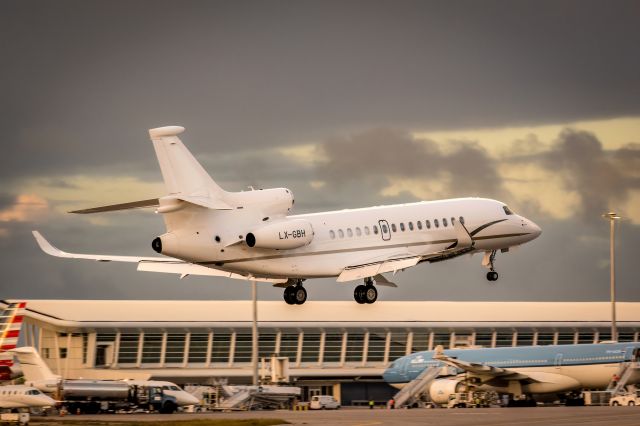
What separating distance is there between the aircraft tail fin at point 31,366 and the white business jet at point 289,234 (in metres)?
27.9

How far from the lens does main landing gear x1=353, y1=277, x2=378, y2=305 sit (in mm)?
59375

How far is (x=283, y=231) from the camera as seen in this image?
54469mm

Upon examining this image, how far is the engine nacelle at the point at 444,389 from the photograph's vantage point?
79.2m

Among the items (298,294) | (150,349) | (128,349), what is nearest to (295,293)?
(298,294)

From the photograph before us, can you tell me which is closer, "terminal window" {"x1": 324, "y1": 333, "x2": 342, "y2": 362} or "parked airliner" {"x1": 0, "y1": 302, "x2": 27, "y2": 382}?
"parked airliner" {"x1": 0, "y1": 302, "x2": 27, "y2": 382}

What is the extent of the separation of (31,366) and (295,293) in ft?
105

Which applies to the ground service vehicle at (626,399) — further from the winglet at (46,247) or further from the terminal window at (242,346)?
the terminal window at (242,346)

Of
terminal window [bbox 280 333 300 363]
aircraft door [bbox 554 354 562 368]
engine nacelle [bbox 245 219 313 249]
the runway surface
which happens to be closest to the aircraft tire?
engine nacelle [bbox 245 219 313 249]

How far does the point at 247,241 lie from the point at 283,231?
6.23 feet

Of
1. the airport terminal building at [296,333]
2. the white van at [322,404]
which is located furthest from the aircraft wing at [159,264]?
the airport terminal building at [296,333]

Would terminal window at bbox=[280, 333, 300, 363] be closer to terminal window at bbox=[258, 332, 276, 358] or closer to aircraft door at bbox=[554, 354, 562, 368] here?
terminal window at bbox=[258, 332, 276, 358]

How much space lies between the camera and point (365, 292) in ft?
195

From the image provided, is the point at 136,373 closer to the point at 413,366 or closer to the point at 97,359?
the point at 97,359

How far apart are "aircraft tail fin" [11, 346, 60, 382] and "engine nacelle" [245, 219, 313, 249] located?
33.7m
